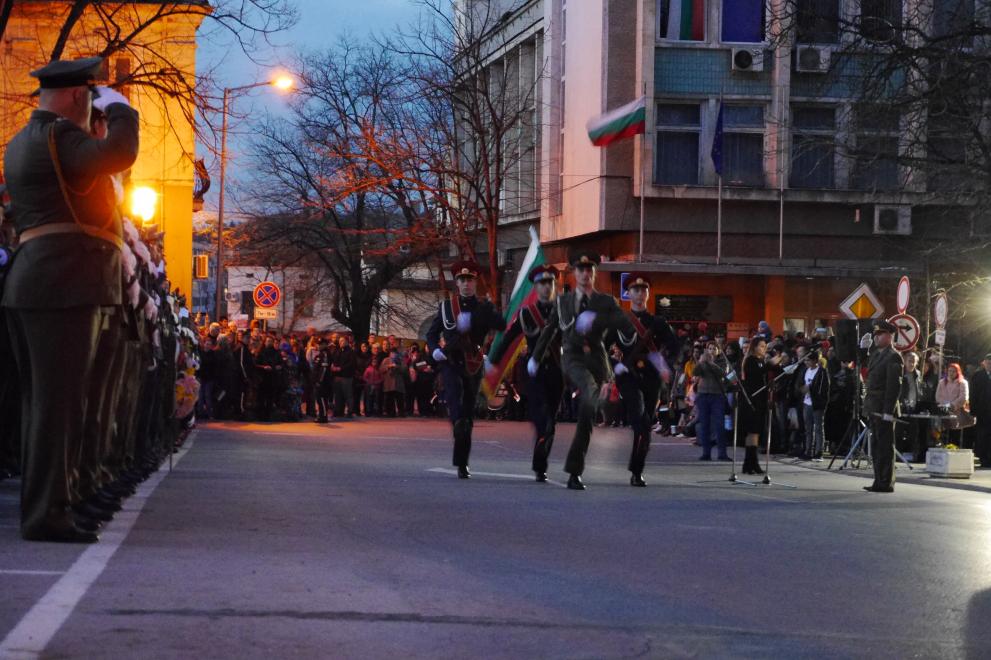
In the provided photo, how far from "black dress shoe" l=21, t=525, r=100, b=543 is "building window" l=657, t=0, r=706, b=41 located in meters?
36.0

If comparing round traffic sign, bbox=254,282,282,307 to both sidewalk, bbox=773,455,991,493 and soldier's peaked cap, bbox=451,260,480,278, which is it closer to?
sidewalk, bbox=773,455,991,493

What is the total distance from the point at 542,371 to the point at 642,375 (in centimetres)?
99

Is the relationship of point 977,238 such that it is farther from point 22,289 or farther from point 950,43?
point 22,289

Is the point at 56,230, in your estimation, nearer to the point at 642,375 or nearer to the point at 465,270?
the point at 465,270

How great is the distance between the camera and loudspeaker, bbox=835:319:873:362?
A: 23.5 metres

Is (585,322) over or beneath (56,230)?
beneath

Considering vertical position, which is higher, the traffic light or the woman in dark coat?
the traffic light

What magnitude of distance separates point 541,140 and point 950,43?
29633 mm

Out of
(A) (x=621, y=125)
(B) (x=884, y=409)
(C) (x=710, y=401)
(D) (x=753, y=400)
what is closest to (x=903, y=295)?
(C) (x=710, y=401)

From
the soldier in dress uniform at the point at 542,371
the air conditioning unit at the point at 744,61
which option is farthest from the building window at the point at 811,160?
the soldier in dress uniform at the point at 542,371

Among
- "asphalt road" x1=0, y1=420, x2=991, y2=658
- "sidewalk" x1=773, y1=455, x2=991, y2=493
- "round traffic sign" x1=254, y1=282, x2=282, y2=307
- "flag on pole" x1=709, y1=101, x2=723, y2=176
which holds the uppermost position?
"flag on pole" x1=709, y1=101, x2=723, y2=176

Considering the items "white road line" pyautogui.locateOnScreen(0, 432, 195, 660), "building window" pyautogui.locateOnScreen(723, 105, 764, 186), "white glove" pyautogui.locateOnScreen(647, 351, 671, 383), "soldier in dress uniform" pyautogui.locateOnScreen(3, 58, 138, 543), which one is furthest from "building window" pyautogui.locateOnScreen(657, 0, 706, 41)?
"soldier in dress uniform" pyautogui.locateOnScreen(3, 58, 138, 543)

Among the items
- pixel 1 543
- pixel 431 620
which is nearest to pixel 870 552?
pixel 431 620

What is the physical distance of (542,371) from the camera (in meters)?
16.3
